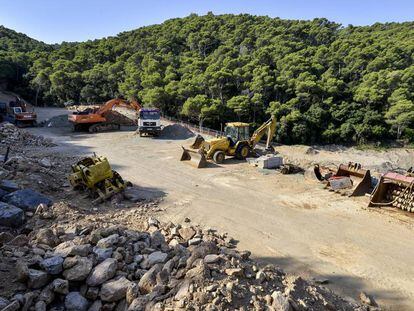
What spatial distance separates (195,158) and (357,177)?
274 inches

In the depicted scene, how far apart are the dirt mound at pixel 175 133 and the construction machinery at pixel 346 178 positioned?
460 inches

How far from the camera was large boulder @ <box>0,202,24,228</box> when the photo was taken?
27.7 ft

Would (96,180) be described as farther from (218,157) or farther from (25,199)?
(218,157)

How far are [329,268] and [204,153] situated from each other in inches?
383

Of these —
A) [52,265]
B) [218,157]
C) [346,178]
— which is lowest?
[52,265]

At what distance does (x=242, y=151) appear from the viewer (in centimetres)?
1725

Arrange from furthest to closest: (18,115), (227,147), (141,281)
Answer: (18,115), (227,147), (141,281)

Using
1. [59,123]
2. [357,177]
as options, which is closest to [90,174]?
[357,177]

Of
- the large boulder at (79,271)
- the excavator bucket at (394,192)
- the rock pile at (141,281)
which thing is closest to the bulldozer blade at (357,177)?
the excavator bucket at (394,192)

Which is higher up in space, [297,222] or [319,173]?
[319,173]

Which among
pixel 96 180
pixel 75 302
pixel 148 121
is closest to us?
pixel 75 302

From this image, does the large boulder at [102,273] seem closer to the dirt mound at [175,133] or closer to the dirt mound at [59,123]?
the dirt mound at [175,133]

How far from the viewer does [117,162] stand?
1706 centimetres

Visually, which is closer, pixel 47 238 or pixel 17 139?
pixel 47 238
